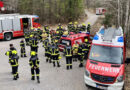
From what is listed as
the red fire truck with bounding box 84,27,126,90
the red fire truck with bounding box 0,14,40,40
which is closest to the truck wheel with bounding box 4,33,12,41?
the red fire truck with bounding box 0,14,40,40

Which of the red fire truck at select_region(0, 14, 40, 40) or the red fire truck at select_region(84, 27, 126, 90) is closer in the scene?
the red fire truck at select_region(84, 27, 126, 90)

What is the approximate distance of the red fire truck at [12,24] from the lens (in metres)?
17.4

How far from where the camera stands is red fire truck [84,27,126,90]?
22.7 ft

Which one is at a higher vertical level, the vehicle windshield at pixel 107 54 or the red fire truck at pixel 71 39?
the red fire truck at pixel 71 39

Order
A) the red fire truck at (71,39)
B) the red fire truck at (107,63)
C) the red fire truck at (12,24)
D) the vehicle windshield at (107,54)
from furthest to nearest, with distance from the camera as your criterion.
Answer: the red fire truck at (12,24) < the red fire truck at (71,39) < the vehicle windshield at (107,54) < the red fire truck at (107,63)

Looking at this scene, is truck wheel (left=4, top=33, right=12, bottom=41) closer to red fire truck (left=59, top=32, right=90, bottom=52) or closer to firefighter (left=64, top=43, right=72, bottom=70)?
red fire truck (left=59, top=32, right=90, bottom=52)

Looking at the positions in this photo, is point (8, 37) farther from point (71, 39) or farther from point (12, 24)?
point (71, 39)

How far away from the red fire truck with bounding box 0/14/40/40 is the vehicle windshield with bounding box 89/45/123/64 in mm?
12316

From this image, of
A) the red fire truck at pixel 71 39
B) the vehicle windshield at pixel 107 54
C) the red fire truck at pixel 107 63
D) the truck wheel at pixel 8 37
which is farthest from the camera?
the truck wheel at pixel 8 37

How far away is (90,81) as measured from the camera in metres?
7.23

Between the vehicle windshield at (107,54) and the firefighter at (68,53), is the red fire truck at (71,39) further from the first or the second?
the vehicle windshield at (107,54)

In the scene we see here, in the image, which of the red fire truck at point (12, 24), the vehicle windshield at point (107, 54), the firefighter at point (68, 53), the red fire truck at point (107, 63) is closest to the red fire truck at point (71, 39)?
the firefighter at point (68, 53)

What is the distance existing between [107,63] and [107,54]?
516mm

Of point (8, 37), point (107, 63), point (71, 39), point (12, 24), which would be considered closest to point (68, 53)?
point (71, 39)
